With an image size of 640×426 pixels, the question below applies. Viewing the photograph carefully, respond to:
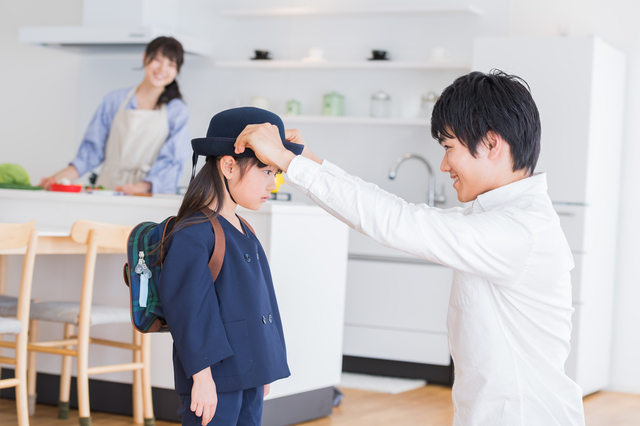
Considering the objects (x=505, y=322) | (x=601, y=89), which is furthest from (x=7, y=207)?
(x=601, y=89)

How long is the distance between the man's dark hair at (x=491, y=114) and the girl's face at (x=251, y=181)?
0.41 m

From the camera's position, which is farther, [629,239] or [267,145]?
[629,239]

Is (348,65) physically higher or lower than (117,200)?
higher

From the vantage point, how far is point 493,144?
1.18m

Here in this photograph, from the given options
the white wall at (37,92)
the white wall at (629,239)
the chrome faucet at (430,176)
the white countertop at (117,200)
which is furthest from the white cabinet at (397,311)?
the white wall at (37,92)

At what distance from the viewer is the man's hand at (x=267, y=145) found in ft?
3.66

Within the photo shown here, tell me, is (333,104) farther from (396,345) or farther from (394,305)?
(396,345)

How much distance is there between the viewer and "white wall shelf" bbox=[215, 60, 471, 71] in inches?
172

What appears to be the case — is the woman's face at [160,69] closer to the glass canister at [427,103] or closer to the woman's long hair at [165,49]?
the woman's long hair at [165,49]

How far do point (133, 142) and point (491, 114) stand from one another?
2620 mm

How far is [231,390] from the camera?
57.2 inches

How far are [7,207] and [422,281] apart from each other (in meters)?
2.13

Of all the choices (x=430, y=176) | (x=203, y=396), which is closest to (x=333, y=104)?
(x=430, y=176)

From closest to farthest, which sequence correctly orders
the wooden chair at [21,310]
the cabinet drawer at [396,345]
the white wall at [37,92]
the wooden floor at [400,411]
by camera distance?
the wooden chair at [21,310]
the wooden floor at [400,411]
the cabinet drawer at [396,345]
the white wall at [37,92]
